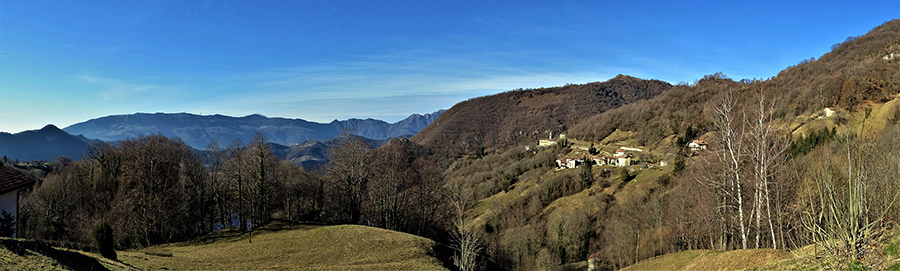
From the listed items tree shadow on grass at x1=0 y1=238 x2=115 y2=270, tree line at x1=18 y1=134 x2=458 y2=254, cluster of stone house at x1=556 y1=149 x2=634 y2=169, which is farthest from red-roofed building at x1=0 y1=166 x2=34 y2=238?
cluster of stone house at x1=556 y1=149 x2=634 y2=169

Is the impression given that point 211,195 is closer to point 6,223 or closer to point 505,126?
point 6,223

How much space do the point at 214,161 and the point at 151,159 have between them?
47.0ft

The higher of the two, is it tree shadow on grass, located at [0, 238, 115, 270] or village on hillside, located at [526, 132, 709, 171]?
tree shadow on grass, located at [0, 238, 115, 270]

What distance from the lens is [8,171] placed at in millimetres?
16109

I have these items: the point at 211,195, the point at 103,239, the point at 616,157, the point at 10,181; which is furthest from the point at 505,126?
the point at 10,181

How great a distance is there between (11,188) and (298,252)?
40.7ft

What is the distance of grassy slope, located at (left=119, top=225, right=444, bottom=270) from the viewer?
20281mm

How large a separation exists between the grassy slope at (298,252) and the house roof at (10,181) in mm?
4726

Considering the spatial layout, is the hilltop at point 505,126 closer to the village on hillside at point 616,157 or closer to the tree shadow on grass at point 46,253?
the village on hillside at point 616,157

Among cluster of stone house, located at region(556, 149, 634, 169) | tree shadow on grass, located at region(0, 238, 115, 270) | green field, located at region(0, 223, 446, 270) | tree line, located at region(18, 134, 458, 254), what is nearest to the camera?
tree shadow on grass, located at region(0, 238, 115, 270)

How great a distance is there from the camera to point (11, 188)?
14.9 m

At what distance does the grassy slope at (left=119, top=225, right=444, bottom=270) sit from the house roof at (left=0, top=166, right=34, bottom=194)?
4.73 metres

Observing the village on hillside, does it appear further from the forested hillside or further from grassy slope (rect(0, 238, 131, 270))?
grassy slope (rect(0, 238, 131, 270))

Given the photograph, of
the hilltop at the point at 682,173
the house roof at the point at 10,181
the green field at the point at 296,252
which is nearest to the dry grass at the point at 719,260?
the hilltop at the point at 682,173
